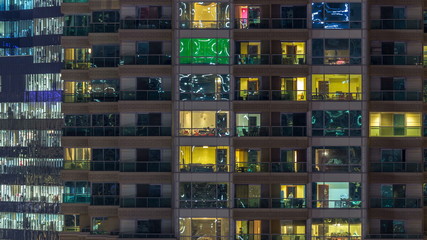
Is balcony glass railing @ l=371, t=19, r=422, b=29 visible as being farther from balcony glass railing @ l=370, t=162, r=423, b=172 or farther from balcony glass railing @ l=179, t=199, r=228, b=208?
balcony glass railing @ l=179, t=199, r=228, b=208

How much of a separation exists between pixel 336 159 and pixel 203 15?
14.9 metres

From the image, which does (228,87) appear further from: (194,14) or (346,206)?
(346,206)

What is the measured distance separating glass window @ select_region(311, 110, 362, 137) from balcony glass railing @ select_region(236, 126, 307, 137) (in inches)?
43.7

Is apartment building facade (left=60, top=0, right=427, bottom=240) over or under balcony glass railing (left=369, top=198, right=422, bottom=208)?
over

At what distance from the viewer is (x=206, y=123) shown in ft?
283

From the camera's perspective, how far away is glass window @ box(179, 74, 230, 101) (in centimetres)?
8612

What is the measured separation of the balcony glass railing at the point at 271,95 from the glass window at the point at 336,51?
2.73 metres

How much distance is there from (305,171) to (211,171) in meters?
7.17

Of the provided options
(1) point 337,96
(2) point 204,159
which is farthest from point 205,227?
(1) point 337,96

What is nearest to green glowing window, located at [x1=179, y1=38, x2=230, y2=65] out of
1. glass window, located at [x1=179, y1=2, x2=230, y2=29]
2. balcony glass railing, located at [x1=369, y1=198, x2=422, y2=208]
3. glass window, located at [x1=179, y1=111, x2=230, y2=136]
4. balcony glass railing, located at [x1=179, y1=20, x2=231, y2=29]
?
→ balcony glass railing, located at [x1=179, y1=20, x2=231, y2=29]

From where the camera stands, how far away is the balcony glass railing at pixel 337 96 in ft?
284

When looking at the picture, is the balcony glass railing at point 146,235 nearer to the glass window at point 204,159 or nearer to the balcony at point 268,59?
the glass window at point 204,159

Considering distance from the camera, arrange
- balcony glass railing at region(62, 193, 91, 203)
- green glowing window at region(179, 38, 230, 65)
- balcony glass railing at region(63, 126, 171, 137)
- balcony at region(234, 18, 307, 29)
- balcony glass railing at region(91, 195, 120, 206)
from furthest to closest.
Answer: balcony glass railing at region(62, 193, 91, 203) < balcony glass railing at region(91, 195, 120, 206) < balcony glass railing at region(63, 126, 171, 137) < balcony at region(234, 18, 307, 29) < green glowing window at region(179, 38, 230, 65)

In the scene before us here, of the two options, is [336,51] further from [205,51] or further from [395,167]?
[395,167]
